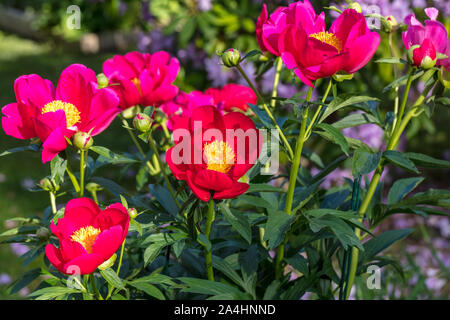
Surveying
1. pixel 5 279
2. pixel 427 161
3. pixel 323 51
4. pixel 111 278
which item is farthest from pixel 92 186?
pixel 5 279

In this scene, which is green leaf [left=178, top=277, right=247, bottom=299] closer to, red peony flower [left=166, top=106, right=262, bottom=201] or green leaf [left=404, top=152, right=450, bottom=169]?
red peony flower [left=166, top=106, right=262, bottom=201]

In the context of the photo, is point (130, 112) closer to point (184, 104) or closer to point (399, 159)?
point (184, 104)

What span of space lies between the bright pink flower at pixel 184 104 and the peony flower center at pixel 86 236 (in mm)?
268

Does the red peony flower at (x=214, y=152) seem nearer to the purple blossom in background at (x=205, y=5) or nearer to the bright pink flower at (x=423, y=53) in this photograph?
the bright pink flower at (x=423, y=53)

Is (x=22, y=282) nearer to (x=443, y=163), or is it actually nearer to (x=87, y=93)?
(x=87, y=93)

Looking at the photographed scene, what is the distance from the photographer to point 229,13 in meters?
2.35

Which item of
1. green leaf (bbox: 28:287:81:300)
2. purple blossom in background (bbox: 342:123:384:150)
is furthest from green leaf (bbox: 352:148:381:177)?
purple blossom in background (bbox: 342:123:384:150)

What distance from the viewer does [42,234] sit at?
836mm

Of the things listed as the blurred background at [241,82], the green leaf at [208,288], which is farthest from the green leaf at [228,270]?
the blurred background at [241,82]

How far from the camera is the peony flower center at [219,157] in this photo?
0.73 m

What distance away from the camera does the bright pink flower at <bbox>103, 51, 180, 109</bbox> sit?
910mm

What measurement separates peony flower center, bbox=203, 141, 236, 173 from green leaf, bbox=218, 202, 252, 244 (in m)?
0.07

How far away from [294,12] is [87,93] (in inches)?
12.6

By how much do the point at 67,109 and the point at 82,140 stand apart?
0.28 ft
